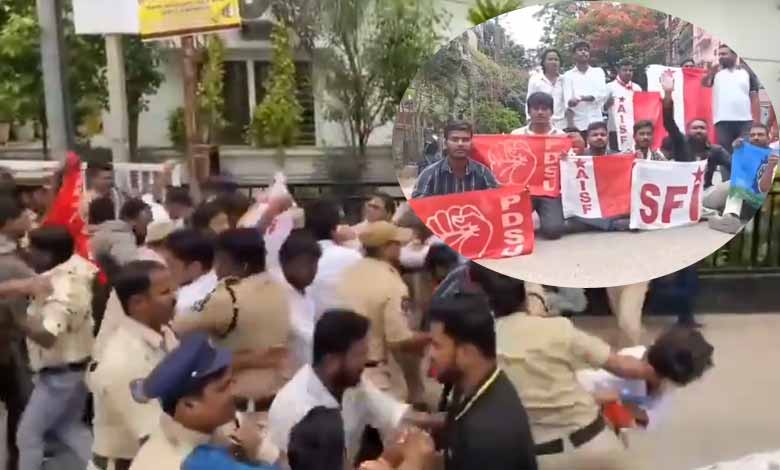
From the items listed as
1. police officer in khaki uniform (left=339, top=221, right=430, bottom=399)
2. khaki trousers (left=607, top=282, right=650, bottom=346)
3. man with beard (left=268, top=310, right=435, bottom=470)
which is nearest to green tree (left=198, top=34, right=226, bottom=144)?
police officer in khaki uniform (left=339, top=221, right=430, bottom=399)

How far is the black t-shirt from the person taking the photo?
1646 millimetres

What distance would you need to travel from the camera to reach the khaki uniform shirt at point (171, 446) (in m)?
1.54

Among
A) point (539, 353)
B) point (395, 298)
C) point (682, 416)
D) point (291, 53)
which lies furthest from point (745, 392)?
point (291, 53)

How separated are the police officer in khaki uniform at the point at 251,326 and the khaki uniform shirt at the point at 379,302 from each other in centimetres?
16

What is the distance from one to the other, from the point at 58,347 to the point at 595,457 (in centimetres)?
140

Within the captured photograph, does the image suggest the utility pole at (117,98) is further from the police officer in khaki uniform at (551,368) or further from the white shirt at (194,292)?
the police officer in khaki uniform at (551,368)

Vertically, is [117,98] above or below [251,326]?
above

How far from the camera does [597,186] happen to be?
2105 millimetres

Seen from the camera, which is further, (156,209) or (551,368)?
(156,209)

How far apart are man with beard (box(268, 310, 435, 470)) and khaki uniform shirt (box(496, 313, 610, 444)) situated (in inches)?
9.0

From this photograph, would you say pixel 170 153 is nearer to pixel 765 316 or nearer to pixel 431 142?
pixel 431 142

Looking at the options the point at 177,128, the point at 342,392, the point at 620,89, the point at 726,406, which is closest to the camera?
the point at 342,392

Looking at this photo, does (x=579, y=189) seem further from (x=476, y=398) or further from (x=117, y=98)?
(x=117, y=98)

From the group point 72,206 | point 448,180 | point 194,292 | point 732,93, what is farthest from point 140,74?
point 732,93
